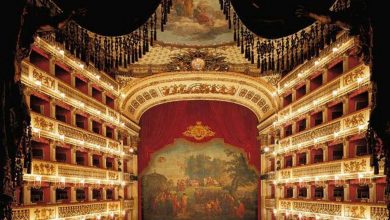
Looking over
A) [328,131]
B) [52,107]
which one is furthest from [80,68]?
A: [328,131]

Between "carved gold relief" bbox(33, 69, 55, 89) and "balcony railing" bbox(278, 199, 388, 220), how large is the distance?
12286mm

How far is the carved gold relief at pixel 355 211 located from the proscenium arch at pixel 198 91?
34.6 feet

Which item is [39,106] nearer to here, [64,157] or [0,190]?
[64,157]

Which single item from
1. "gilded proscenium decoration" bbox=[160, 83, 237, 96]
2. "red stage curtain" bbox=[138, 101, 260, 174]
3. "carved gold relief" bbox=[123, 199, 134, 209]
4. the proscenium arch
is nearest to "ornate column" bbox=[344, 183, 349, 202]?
the proscenium arch

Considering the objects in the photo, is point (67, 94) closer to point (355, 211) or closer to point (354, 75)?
point (354, 75)

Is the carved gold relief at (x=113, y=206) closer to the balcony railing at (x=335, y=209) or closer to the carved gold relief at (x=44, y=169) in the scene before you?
the carved gold relief at (x=44, y=169)

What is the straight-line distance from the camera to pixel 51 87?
2014 cm

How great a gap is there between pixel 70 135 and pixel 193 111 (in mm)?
11969

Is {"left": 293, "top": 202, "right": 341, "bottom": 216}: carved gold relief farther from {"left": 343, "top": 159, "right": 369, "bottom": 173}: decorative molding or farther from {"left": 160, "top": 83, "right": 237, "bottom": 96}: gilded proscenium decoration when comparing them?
{"left": 160, "top": 83, "right": 237, "bottom": 96}: gilded proscenium decoration

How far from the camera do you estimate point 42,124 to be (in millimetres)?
19266

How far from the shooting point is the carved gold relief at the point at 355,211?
18.0 m

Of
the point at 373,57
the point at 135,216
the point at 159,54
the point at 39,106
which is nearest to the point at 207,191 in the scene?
the point at 135,216

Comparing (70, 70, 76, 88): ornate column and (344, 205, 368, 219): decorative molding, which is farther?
(70, 70, 76, 88): ornate column

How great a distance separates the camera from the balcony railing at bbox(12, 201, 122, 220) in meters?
17.2
